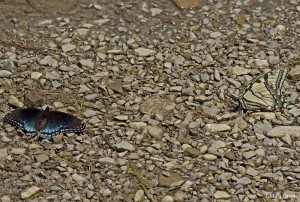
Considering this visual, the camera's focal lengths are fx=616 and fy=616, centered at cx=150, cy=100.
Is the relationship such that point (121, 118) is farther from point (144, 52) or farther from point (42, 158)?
point (144, 52)

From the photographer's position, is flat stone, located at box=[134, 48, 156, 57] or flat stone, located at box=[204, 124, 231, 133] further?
flat stone, located at box=[134, 48, 156, 57]

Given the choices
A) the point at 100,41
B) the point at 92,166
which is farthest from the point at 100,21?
the point at 92,166

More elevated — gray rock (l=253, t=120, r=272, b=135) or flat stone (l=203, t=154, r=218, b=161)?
gray rock (l=253, t=120, r=272, b=135)

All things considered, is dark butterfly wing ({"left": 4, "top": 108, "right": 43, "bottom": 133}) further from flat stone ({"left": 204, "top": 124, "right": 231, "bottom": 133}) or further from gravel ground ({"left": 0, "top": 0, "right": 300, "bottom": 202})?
flat stone ({"left": 204, "top": 124, "right": 231, "bottom": 133})

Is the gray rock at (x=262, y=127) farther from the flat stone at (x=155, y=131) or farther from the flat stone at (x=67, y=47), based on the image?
the flat stone at (x=67, y=47)

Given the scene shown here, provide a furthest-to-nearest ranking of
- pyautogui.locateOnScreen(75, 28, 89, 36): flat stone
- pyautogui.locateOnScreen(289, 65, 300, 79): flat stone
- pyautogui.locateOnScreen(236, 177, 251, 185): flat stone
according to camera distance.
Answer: pyautogui.locateOnScreen(75, 28, 89, 36): flat stone
pyautogui.locateOnScreen(289, 65, 300, 79): flat stone
pyautogui.locateOnScreen(236, 177, 251, 185): flat stone

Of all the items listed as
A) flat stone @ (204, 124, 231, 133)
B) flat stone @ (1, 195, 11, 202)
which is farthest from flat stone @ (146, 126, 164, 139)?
flat stone @ (1, 195, 11, 202)

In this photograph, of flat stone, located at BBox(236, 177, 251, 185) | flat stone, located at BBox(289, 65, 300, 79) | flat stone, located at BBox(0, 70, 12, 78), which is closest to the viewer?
flat stone, located at BBox(236, 177, 251, 185)

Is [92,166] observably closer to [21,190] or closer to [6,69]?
A: [21,190]
